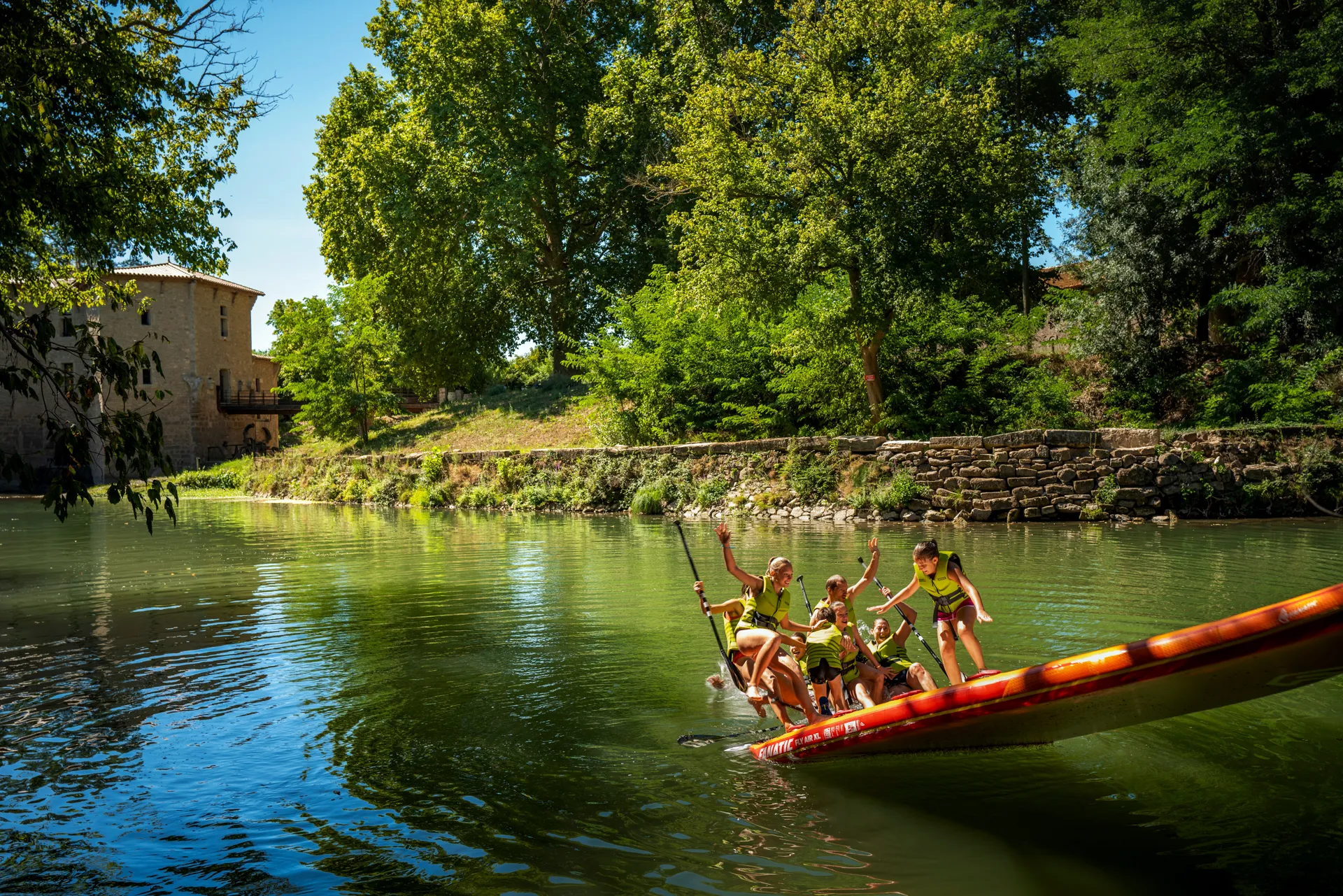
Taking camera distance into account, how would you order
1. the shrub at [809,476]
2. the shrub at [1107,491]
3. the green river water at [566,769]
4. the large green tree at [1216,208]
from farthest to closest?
the shrub at [809,476] → the large green tree at [1216,208] → the shrub at [1107,491] → the green river water at [566,769]

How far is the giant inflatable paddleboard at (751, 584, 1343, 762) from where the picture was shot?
4340mm

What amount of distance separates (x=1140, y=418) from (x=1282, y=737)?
1813 centimetres

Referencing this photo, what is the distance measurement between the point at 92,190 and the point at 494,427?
1139 inches

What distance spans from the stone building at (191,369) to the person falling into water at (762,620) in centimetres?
5278

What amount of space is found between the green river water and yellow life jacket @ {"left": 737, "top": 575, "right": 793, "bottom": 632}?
0.77 metres

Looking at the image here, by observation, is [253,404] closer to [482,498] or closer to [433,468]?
[433,468]

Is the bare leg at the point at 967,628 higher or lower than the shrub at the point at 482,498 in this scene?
lower

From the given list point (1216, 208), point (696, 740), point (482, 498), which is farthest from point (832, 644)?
point (482, 498)

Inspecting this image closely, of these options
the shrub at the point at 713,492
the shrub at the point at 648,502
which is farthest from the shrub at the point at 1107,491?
the shrub at the point at 648,502

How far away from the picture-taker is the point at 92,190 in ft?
29.8

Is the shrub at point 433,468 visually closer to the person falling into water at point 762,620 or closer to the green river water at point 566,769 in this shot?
the green river water at point 566,769

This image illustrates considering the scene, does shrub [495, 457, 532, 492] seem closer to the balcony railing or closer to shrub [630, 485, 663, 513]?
shrub [630, 485, 663, 513]

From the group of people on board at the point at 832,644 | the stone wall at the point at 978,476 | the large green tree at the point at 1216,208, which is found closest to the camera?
the group of people on board at the point at 832,644

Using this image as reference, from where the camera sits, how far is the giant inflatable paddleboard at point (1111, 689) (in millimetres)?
4340
